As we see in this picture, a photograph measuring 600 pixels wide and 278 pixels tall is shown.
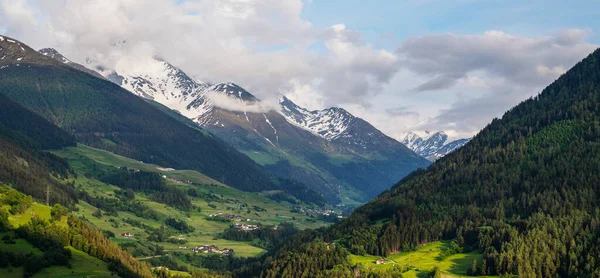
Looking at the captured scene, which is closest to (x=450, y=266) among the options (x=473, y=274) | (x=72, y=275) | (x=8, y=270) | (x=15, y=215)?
(x=473, y=274)

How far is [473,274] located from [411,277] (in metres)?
18.1

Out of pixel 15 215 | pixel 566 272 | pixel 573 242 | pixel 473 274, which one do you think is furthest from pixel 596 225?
pixel 15 215

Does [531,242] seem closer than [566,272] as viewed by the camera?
No

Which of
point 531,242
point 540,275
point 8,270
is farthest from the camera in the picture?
point 531,242

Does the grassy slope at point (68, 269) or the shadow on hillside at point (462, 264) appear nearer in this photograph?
the grassy slope at point (68, 269)

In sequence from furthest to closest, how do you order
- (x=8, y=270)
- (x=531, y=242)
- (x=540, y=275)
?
(x=531, y=242)
(x=540, y=275)
(x=8, y=270)

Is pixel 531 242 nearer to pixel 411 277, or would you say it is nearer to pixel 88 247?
pixel 411 277

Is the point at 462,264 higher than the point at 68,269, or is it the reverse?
the point at 462,264

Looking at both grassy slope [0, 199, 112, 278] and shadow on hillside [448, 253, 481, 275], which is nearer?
grassy slope [0, 199, 112, 278]

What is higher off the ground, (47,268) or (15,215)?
(15,215)

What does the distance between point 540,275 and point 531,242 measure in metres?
17.3

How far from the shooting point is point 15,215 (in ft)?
656

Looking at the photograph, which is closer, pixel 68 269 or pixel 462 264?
pixel 68 269

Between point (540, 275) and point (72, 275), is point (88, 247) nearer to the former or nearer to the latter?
point (72, 275)
